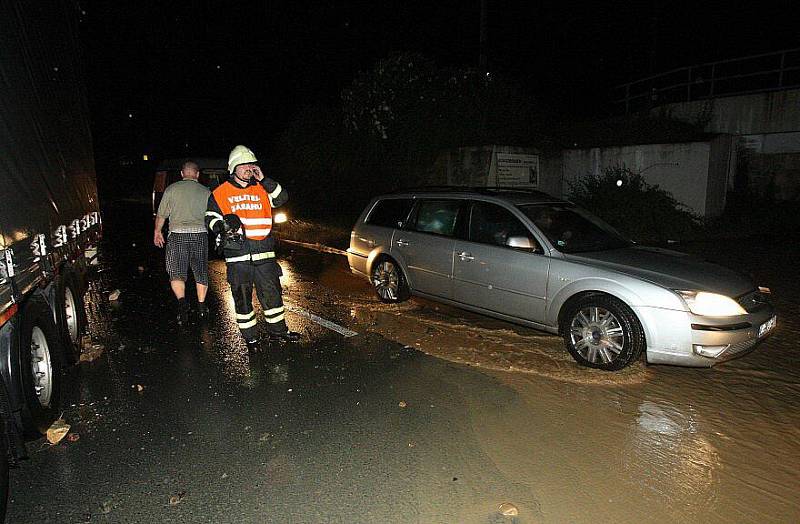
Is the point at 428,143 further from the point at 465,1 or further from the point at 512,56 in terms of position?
the point at 512,56

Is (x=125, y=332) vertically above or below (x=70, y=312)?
below

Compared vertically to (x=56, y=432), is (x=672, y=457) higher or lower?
lower

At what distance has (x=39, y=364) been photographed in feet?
12.2

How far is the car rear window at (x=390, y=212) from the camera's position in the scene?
688 centimetres

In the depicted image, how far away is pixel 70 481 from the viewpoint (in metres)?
3.21

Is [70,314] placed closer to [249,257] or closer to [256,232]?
[249,257]

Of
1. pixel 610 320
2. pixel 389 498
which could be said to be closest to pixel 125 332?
pixel 389 498

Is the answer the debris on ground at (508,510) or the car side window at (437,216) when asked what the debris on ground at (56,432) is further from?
the car side window at (437,216)

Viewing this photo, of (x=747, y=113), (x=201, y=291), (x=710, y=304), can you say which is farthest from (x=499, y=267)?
(x=747, y=113)

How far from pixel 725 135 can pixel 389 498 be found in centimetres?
1295

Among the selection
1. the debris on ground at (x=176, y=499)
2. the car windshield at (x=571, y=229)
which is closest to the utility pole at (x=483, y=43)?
the car windshield at (x=571, y=229)

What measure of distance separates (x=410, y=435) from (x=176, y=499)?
1525 mm

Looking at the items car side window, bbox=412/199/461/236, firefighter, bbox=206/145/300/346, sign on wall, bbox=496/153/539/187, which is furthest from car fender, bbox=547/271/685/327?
sign on wall, bbox=496/153/539/187

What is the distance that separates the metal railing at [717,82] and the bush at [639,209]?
411 centimetres
